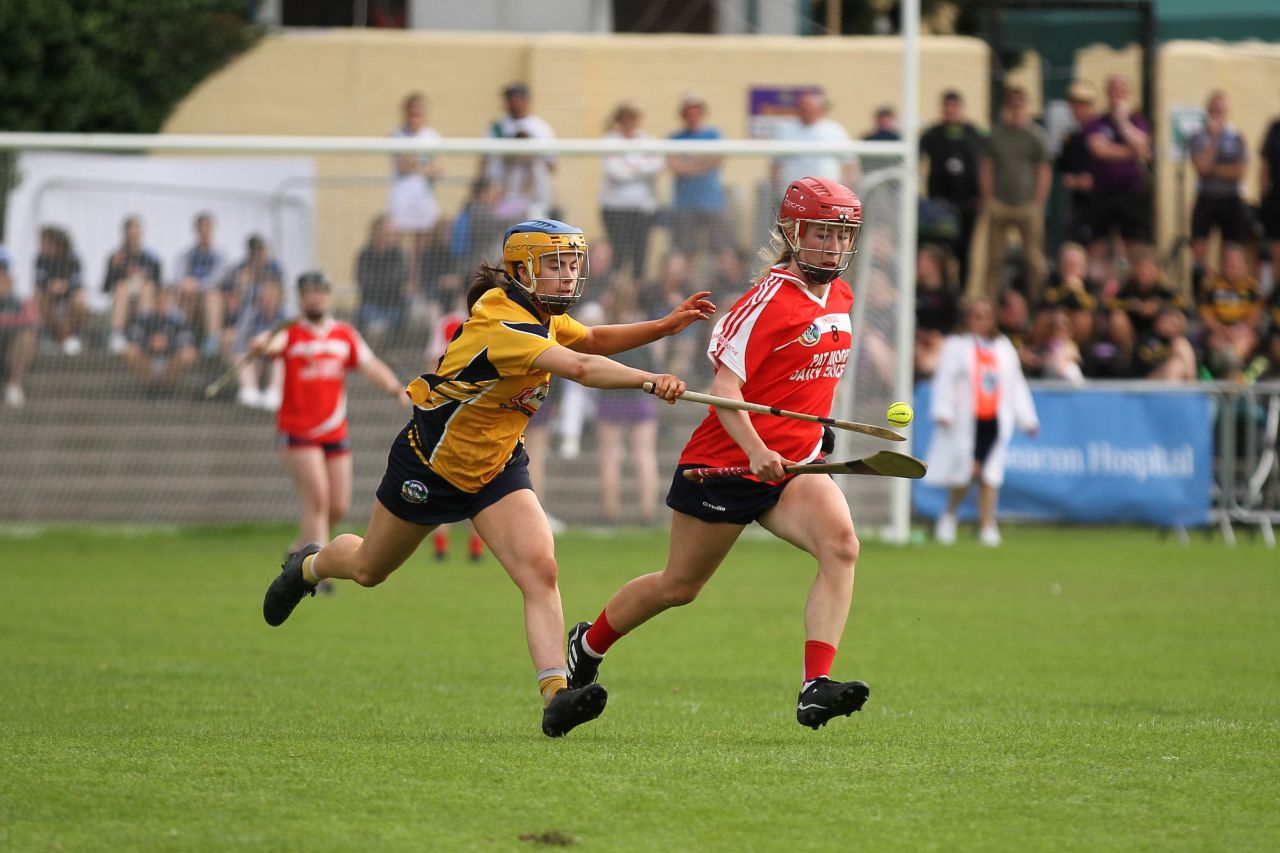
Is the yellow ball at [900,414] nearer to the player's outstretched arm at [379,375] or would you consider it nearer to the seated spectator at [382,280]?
the player's outstretched arm at [379,375]

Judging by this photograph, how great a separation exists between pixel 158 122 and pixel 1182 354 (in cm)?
1192

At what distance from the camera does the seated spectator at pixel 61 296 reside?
53.8ft

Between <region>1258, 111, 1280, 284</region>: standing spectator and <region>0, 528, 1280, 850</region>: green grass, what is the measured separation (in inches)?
279

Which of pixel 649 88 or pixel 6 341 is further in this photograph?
pixel 649 88

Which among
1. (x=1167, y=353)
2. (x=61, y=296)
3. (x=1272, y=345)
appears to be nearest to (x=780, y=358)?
(x=61, y=296)

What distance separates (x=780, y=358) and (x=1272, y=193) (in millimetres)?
14953

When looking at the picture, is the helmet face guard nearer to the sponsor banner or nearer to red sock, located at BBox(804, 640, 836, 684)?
red sock, located at BBox(804, 640, 836, 684)

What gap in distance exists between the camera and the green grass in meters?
5.24

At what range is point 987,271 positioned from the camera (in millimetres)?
19625

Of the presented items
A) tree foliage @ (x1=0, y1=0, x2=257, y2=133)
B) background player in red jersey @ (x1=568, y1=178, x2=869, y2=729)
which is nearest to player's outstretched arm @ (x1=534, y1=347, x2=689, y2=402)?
background player in red jersey @ (x1=568, y1=178, x2=869, y2=729)

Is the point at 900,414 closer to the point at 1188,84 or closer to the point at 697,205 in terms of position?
the point at 697,205

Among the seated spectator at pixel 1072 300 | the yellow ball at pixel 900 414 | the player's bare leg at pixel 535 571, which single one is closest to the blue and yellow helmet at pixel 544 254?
the player's bare leg at pixel 535 571

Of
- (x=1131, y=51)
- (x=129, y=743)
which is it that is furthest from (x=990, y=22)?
(x=129, y=743)

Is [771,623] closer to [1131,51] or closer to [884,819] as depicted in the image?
[884,819]
